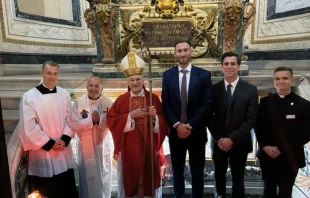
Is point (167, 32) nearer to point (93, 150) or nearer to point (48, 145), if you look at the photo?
point (93, 150)

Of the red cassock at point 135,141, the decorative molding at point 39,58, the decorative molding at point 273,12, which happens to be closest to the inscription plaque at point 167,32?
the decorative molding at point 39,58

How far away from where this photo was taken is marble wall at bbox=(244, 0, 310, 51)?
598 cm

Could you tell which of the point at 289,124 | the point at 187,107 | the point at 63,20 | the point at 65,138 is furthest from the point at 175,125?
the point at 63,20

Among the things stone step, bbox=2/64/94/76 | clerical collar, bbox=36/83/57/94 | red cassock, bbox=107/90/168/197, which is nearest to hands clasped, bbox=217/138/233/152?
red cassock, bbox=107/90/168/197

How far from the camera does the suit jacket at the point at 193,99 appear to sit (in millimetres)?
2730

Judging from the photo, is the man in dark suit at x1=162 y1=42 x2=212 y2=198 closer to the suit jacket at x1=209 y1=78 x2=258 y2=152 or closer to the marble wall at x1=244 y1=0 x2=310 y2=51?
the suit jacket at x1=209 y1=78 x2=258 y2=152

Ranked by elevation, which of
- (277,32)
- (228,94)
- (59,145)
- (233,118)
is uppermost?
(277,32)

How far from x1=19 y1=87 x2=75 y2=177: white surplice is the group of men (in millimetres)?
10

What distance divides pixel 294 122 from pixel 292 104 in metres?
0.18

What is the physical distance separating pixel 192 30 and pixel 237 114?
2.33 m

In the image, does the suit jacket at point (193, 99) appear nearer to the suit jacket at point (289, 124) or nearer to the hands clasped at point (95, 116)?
the suit jacket at point (289, 124)

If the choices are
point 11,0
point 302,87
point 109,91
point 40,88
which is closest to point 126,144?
point 40,88

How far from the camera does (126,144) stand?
2873mm

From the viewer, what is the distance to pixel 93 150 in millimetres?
3094
